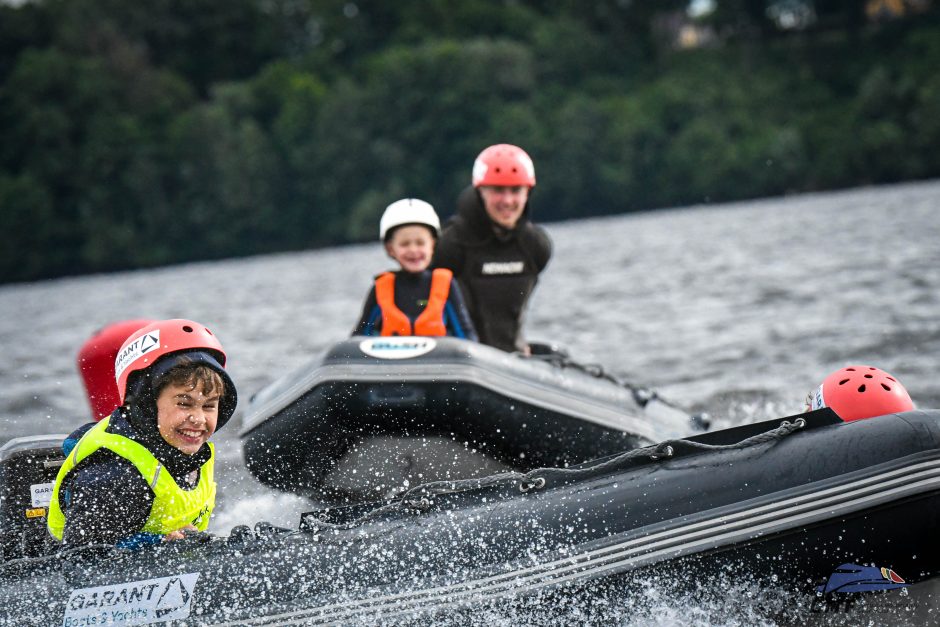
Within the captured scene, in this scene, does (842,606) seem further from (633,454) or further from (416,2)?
(416,2)

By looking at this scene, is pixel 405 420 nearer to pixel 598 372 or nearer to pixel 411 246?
pixel 411 246

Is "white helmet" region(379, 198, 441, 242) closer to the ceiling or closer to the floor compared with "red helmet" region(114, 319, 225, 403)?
closer to the ceiling

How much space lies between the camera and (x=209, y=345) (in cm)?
337

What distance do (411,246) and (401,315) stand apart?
0.28 m

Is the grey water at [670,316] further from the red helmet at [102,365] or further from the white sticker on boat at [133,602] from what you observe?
the red helmet at [102,365]

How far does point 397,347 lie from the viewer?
165 inches

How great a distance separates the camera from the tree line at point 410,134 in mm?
37406

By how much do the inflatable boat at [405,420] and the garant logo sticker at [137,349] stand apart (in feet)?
2.92

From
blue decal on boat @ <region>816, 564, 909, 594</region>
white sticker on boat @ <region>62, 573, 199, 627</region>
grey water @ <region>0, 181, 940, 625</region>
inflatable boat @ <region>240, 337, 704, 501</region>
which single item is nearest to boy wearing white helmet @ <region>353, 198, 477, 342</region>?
inflatable boat @ <region>240, 337, 704, 501</region>

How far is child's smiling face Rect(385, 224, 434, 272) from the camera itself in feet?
15.0

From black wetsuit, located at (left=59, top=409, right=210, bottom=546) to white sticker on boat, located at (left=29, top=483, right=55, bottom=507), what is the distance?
498 millimetres

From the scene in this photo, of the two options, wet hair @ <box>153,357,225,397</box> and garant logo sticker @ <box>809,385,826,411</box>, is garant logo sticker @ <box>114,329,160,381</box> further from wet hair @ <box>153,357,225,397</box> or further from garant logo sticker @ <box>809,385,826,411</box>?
garant logo sticker @ <box>809,385,826,411</box>

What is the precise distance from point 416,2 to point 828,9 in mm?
19325

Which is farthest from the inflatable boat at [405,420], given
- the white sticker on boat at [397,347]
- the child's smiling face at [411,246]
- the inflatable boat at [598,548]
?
the inflatable boat at [598,548]
